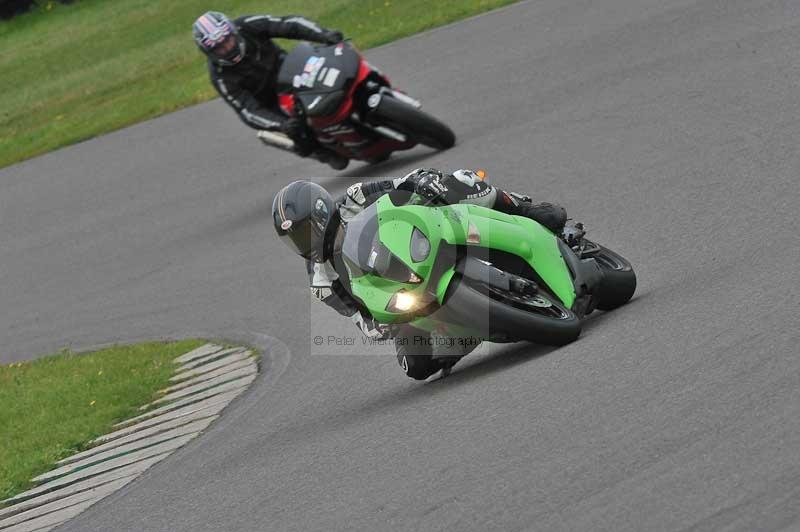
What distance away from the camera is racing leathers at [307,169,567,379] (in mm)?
7250

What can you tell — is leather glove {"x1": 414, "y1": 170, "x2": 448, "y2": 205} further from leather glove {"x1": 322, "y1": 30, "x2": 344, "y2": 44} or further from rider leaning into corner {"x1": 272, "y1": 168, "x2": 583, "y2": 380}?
leather glove {"x1": 322, "y1": 30, "x2": 344, "y2": 44}

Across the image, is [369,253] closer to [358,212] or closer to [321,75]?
[358,212]

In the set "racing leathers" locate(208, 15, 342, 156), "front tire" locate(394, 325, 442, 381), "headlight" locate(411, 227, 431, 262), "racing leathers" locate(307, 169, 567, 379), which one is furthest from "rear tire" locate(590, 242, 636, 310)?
"racing leathers" locate(208, 15, 342, 156)

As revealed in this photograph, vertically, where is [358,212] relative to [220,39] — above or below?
above

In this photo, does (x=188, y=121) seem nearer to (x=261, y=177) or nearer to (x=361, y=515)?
(x=261, y=177)

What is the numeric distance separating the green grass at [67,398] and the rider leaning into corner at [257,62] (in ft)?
10.7

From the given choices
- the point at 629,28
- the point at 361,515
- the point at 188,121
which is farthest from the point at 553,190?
the point at 188,121

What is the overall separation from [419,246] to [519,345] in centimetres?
116

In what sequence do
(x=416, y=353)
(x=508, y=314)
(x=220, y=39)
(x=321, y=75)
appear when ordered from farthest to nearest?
(x=220, y=39) < (x=321, y=75) < (x=416, y=353) < (x=508, y=314)

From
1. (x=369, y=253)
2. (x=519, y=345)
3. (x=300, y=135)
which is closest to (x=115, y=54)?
(x=300, y=135)

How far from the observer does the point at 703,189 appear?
945 cm

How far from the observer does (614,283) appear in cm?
755

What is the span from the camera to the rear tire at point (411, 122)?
12516mm

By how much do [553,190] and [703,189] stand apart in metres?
1.71
